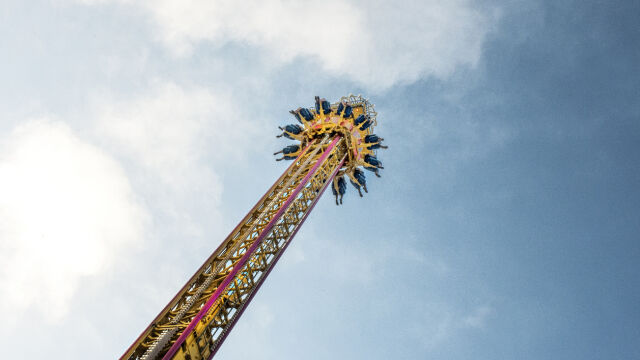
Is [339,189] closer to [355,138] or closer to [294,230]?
[355,138]

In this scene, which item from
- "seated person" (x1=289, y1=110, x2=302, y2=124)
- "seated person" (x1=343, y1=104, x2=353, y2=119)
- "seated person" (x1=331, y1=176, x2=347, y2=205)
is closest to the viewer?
"seated person" (x1=343, y1=104, x2=353, y2=119)

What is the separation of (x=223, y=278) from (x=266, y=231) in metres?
2.51

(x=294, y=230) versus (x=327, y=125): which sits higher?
(x=327, y=125)

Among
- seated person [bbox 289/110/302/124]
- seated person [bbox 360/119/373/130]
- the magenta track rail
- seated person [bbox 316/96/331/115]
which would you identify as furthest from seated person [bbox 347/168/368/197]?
the magenta track rail

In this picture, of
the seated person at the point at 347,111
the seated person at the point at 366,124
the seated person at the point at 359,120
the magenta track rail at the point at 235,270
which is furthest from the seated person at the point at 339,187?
the magenta track rail at the point at 235,270

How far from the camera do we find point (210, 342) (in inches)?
525

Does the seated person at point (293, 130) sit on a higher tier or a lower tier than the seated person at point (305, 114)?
lower

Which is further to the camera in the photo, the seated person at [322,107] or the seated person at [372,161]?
the seated person at [372,161]

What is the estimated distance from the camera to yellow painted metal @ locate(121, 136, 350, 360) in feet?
40.4

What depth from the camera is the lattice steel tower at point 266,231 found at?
1258 cm

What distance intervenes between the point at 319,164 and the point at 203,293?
34.6ft

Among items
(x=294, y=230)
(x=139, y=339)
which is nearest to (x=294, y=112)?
(x=294, y=230)

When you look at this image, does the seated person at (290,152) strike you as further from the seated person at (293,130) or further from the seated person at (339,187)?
the seated person at (339,187)

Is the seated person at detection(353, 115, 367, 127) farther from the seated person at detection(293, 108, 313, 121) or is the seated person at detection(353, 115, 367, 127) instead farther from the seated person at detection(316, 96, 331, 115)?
the seated person at detection(293, 108, 313, 121)
